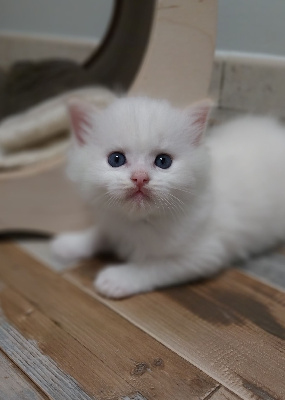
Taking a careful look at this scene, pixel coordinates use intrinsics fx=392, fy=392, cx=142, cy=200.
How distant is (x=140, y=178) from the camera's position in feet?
2.56

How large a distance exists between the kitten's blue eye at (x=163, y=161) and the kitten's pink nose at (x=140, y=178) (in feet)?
0.20

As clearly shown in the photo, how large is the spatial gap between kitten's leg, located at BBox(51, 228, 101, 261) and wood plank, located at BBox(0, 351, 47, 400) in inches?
15.8

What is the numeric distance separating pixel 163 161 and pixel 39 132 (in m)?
0.49

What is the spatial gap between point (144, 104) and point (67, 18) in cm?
103

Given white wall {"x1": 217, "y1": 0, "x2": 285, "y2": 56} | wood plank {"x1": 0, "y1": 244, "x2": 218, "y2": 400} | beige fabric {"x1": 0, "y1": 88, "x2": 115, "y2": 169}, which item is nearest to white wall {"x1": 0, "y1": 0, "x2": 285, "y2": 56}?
white wall {"x1": 217, "y1": 0, "x2": 285, "y2": 56}

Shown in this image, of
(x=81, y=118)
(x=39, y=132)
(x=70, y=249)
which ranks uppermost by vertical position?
(x=81, y=118)

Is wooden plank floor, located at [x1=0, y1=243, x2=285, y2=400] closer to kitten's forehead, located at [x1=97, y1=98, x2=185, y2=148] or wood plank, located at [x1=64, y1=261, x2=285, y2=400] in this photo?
wood plank, located at [x1=64, y1=261, x2=285, y2=400]

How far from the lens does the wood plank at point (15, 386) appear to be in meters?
0.68

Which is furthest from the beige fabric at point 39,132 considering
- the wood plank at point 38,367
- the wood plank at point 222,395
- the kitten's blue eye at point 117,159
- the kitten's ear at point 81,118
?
the wood plank at point 222,395

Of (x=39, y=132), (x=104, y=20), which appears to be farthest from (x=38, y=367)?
(x=104, y=20)

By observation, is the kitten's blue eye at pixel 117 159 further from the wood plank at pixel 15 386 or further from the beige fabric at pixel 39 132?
the wood plank at pixel 15 386

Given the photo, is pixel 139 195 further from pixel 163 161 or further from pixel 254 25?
pixel 254 25

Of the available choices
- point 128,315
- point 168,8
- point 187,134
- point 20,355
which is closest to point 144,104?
point 187,134

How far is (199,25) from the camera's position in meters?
0.93
